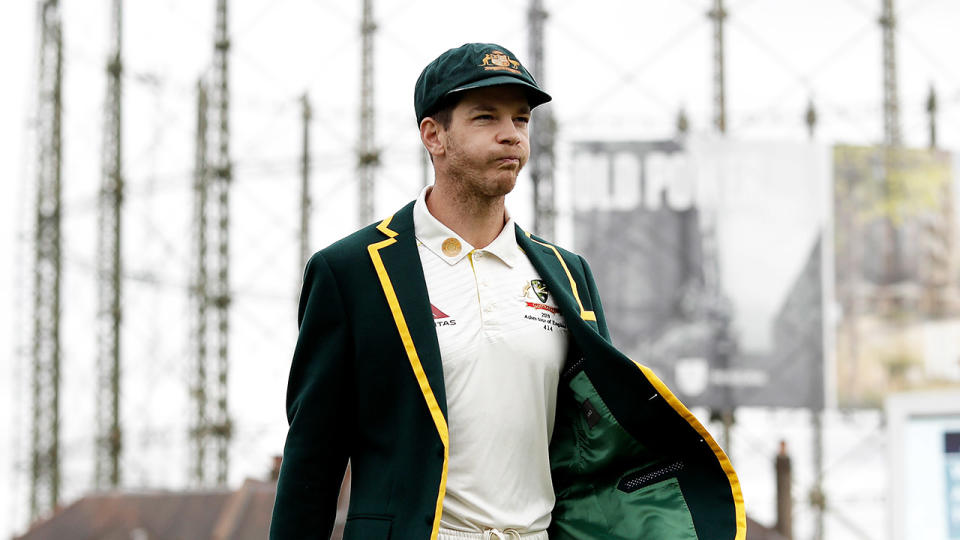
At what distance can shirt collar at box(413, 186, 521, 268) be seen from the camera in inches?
66.1

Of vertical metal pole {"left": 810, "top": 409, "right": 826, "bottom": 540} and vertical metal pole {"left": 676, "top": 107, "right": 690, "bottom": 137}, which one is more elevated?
vertical metal pole {"left": 676, "top": 107, "right": 690, "bottom": 137}

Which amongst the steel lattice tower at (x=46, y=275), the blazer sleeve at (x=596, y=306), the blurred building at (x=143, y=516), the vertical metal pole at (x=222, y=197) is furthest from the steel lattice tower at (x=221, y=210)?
the blazer sleeve at (x=596, y=306)

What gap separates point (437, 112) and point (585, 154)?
28.1 ft

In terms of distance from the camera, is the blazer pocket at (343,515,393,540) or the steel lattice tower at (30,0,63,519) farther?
the steel lattice tower at (30,0,63,519)

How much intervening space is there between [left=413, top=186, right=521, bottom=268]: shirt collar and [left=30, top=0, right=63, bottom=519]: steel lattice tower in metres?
11.2

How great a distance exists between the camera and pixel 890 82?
10.6 meters

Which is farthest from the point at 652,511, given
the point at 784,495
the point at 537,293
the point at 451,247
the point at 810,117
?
the point at 810,117

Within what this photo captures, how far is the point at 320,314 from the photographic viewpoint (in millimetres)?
1575

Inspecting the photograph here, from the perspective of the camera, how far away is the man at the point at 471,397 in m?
1.53

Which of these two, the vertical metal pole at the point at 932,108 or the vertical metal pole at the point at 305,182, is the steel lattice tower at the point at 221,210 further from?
the vertical metal pole at the point at 932,108

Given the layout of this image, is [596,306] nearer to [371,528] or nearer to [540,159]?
[371,528]

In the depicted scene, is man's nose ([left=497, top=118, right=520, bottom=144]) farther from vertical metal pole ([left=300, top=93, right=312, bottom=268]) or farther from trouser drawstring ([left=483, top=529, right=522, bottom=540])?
vertical metal pole ([left=300, top=93, right=312, bottom=268])

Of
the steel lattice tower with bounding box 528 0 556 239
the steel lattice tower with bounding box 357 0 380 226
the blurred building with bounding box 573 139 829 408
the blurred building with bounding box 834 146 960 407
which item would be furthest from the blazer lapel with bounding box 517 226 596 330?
the blurred building with bounding box 834 146 960 407

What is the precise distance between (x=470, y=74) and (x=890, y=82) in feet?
32.7
